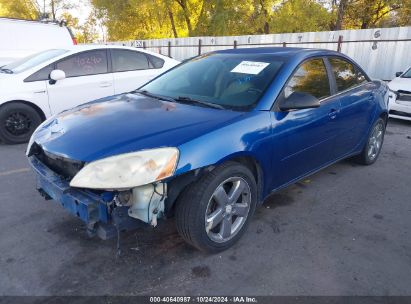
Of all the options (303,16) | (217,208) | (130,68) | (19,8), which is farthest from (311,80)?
(19,8)

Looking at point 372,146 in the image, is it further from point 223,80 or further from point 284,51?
point 223,80

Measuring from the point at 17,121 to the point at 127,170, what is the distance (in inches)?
164

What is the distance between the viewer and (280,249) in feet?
9.35

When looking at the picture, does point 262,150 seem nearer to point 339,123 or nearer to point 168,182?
point 168,182

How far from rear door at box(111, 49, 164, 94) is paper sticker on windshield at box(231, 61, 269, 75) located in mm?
3420

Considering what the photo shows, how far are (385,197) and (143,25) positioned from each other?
1341 inches

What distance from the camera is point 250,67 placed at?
334 centimetres

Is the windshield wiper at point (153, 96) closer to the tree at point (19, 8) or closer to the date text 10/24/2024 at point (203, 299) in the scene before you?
the date text 10/24/2024 at point (203, 299)

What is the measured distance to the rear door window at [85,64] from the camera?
5.80 m

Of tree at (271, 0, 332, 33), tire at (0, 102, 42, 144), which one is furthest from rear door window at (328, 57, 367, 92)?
tree at (271, 0, 332, 33)

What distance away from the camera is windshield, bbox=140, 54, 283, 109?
10.1 ft

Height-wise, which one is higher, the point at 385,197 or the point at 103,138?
the point at 103,138

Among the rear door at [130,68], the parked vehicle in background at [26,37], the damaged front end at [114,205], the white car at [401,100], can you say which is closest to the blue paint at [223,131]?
the damaged front end at [114,205]

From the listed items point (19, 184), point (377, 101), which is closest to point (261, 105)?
point (377, 101)
